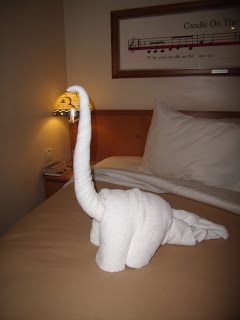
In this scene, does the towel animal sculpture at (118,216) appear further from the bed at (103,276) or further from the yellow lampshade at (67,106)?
the yellow lampshade at (67,106)

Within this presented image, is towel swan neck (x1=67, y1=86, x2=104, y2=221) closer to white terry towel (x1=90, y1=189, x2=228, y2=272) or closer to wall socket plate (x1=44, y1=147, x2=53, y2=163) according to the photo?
white terry towel (x1=90, y1=189, x2=228, y2=272)

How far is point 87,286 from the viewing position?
762mm

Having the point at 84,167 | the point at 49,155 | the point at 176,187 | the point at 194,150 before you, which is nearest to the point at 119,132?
the point at 49,155

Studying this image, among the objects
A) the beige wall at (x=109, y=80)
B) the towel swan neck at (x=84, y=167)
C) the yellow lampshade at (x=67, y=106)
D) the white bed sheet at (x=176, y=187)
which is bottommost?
the white bed sheet at (x=176, y=187)

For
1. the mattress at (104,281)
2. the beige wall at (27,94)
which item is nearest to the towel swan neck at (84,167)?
the mattress at (104,281)

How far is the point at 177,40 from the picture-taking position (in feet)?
6.31

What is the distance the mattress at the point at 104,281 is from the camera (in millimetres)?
683

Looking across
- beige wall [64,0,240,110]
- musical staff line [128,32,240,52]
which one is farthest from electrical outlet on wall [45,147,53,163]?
musical staff line [128,32,240,52]

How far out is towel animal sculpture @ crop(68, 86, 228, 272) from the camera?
0.76 meters

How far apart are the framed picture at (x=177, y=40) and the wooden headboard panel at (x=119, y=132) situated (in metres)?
0.33

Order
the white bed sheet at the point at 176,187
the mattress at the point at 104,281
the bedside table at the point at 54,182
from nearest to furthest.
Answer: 1. the mattress at the point at 104,281
2. the white bed sheet at the point at 176,187
3. the bedside table at the point at 54,182

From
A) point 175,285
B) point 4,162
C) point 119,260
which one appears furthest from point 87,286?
point 4,162

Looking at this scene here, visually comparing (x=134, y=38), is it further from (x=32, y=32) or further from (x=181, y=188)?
(x=181, y=188)

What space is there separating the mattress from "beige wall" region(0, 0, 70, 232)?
0.78 m
